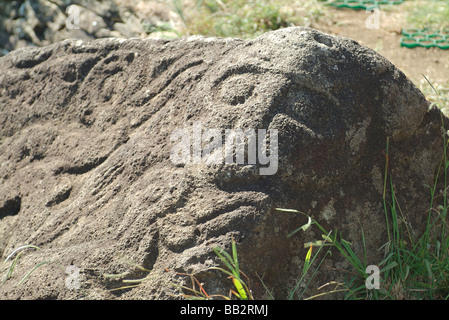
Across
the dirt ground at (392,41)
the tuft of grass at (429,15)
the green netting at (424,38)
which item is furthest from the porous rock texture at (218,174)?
the tuft of grass at (429,15)

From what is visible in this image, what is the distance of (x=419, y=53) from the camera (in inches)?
160

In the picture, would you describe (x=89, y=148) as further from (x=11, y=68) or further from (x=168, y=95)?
(x=11, y=68)

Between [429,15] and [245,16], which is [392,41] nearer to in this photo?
[429,15]

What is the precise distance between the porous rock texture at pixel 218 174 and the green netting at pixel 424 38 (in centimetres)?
227

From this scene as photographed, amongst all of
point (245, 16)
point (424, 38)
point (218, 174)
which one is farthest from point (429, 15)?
point (218, 174)

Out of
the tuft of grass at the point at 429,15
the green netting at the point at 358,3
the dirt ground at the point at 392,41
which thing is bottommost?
the dirt ground at the point at 392,41

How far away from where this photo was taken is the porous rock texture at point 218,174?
1728 millimetres

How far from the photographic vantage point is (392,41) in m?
4.24

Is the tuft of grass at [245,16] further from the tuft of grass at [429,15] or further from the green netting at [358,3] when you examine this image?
the tuft of grass at [429,15]

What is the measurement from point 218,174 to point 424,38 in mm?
3070

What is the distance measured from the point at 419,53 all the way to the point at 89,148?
2.84m

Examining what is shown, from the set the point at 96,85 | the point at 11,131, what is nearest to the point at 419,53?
the point at 96,85

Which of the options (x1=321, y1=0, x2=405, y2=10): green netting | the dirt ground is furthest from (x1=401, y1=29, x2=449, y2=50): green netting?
(x1=321, y1=0, x2=405, y2=10): green netting

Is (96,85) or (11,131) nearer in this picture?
(96,85)
